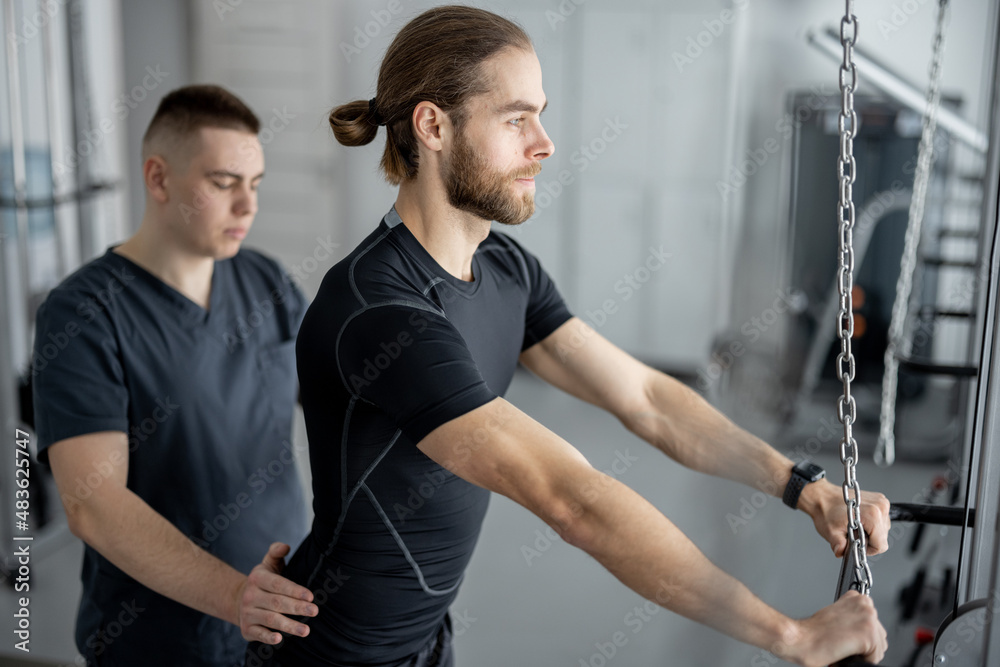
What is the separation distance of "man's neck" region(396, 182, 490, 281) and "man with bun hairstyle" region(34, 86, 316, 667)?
0.44 meters

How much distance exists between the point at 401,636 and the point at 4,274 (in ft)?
6.65

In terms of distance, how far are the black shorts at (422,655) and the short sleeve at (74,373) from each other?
38cm

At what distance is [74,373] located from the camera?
4.17 feet

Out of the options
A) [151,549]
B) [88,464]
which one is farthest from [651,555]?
[88,464]

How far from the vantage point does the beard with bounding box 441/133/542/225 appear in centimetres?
94

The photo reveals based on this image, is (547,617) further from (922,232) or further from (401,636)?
(922,232)

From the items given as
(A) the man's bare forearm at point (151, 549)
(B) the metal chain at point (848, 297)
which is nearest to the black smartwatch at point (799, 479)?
(B) the metal chain at point (848, 297)

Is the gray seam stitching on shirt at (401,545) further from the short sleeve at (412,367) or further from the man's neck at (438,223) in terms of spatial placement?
the man's neck at (438,223)

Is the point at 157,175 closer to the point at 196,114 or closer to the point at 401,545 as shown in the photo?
the point at 196,114

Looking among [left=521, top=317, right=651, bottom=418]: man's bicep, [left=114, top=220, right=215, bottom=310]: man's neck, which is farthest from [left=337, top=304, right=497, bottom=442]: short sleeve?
[left=114, top=220, right=215, bottom=310]: man's neck

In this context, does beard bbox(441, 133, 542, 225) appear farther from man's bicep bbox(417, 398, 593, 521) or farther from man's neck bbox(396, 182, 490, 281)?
man's bicep bbox(417, 398, 593, 521)

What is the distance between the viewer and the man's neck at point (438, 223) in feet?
3.25

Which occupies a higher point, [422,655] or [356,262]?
[356,262]

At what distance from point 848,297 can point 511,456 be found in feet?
1.29
